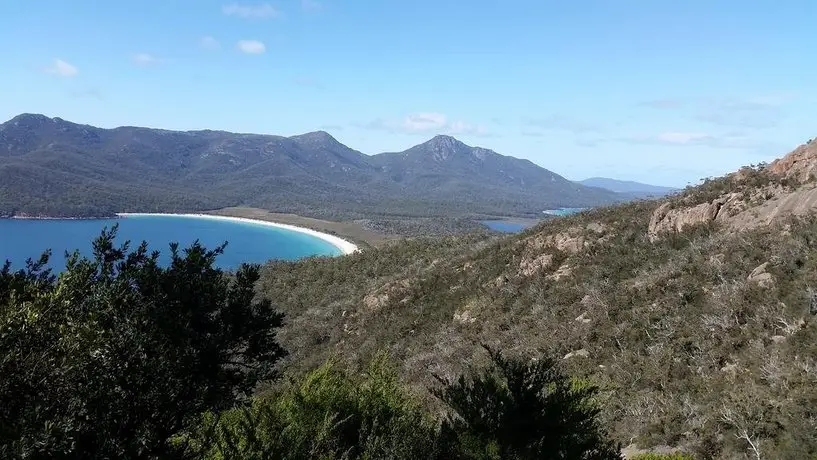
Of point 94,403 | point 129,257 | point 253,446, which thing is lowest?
point 253,446

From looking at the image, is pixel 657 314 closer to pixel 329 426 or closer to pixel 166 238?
pixel 329 426

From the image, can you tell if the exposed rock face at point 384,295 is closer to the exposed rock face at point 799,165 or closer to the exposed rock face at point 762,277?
the exposed rock face at point 762,277

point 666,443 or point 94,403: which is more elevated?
point 94,403

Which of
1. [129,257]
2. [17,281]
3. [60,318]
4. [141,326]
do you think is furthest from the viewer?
[129,257]

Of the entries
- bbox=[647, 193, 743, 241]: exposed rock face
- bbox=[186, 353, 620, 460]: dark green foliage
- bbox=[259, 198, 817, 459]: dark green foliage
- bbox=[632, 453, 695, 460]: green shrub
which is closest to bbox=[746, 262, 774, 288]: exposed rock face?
bbox=[259, 198, 817, 459]: dark green foliage

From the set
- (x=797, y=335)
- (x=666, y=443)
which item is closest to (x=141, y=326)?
(x=666, y=443)

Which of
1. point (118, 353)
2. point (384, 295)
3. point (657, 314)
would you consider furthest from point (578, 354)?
point (384, 295)

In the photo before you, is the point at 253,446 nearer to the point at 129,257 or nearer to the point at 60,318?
the point at 60,318
